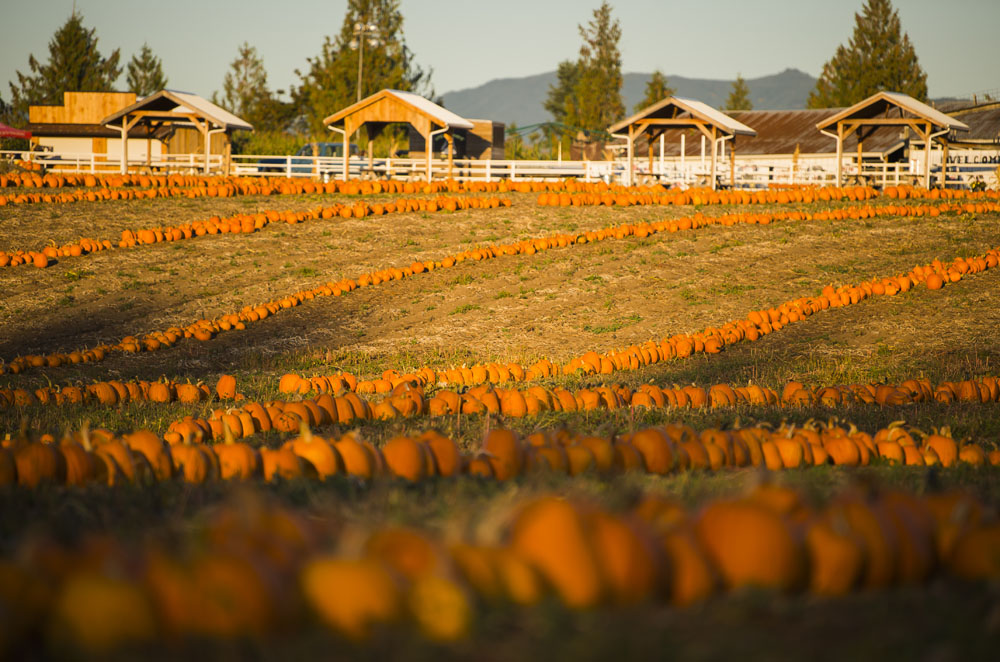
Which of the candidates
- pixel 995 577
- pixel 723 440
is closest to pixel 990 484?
pixel 723 440

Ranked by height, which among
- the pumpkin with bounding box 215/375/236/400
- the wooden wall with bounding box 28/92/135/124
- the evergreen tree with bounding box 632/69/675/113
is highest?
the evergreen tree with bounding box 632/69/675/113

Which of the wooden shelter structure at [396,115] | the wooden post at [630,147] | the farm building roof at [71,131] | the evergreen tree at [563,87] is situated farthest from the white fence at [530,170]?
the evergreen tree at [563,87]

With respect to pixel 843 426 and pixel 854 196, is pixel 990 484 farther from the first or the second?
pixel 854 196

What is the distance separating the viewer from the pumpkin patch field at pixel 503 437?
2330 millimetres

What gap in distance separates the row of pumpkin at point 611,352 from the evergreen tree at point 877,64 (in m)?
58.2

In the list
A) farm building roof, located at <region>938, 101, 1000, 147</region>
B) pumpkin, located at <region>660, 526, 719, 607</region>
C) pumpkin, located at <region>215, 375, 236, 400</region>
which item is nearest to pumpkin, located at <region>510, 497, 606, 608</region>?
pumpkin, located at <region>660, 526, 719, 607</region>

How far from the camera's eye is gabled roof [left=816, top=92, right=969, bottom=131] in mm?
28594

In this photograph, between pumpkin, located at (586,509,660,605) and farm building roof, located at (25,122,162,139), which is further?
farm building roof, located at (25,122,162,139)

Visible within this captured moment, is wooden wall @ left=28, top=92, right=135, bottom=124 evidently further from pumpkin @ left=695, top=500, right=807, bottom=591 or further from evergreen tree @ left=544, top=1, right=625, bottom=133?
pumpkin @ left=695, top=500, right=807, bottom=591

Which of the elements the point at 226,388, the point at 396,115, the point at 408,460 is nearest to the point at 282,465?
the point at 408,460

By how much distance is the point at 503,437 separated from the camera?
4676 millimetres

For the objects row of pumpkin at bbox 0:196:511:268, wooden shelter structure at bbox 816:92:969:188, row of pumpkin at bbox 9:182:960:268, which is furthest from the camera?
wooden shelter structure at bbox 816:92:969:188

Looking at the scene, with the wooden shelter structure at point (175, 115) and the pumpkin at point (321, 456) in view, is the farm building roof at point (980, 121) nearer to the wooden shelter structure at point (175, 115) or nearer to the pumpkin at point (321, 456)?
the wooden shelter structure at point (175, 115)

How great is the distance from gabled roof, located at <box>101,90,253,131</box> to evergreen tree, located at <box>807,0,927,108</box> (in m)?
51.0
